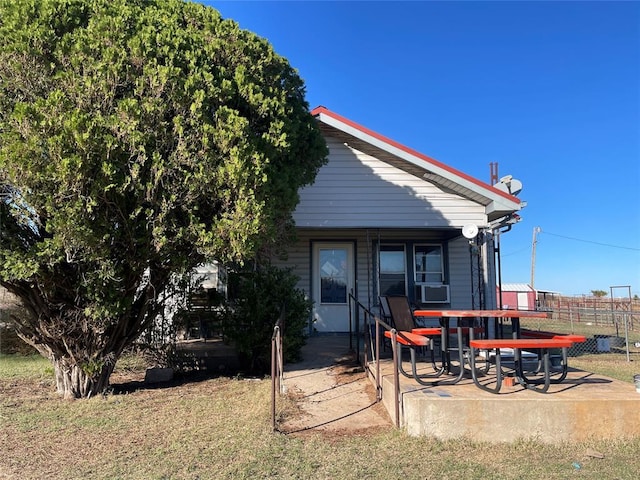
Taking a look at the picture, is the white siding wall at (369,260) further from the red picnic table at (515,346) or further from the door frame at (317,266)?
the red picnic table at (515,346)

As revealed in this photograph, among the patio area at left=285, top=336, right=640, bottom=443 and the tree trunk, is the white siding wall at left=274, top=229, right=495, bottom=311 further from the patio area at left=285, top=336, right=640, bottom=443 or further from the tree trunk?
the patio area at left=285, top=336, right=640, bottom=443

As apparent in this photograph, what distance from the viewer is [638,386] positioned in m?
4.76

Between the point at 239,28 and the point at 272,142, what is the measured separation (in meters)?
1.64

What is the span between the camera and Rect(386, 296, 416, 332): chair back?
279 inches

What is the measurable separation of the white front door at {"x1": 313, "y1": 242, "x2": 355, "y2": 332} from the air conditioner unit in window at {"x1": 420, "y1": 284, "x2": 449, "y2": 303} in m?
1.62

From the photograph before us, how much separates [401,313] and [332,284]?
3676 millimetres

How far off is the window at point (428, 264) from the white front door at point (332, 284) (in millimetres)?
1531

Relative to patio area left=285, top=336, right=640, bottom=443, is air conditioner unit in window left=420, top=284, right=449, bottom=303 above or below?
above

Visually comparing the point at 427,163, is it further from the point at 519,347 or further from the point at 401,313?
the point at 519,347

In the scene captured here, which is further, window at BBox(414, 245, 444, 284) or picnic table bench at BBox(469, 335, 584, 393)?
window at BBox(414, 245, 444, 284)

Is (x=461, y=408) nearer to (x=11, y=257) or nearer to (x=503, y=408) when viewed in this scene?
(x=503, y=408)

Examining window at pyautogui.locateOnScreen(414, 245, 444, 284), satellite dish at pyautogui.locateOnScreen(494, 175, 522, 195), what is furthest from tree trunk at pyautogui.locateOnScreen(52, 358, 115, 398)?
satellite dish at pyautogui.locateOnScreen(494, 175, 522, 195)

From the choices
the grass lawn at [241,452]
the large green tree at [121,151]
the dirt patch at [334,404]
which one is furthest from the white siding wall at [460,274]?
the grass lawn at [241,452]

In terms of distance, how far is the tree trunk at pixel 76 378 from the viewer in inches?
247
